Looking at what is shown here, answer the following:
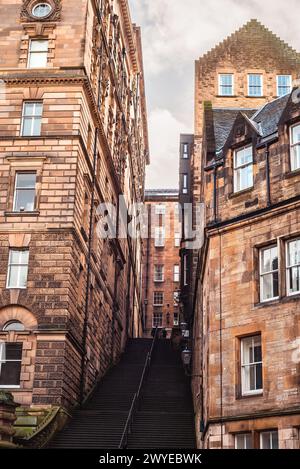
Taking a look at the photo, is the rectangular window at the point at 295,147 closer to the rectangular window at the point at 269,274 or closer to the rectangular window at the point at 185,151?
the rectangular window at the point at 269,274

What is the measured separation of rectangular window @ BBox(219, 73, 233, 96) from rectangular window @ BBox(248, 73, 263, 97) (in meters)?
1.13

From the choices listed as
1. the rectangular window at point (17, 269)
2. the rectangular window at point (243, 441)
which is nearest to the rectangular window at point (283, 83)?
A: the rectangular window at point (17, 269)

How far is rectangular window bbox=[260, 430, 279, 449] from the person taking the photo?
2158cm

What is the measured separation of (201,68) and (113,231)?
11.2 metres

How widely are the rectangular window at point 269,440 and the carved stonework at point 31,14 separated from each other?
24.3 meters

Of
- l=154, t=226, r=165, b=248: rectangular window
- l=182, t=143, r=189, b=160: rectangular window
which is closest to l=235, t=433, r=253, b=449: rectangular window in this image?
l=182, t=143, r=189, b=160: rectangular window

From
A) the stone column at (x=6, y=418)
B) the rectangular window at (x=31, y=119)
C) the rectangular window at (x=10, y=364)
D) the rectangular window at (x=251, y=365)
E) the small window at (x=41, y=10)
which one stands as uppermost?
the small window at (x=41, y=10)

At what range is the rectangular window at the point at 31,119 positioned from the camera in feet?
117

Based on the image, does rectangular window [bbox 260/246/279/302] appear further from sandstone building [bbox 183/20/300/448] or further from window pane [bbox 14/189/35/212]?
window pane [bbox 14/189/35/212]

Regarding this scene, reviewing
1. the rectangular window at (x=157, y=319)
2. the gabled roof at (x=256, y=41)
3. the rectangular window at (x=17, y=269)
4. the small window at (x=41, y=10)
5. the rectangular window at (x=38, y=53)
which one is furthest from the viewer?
the rectangular window at (x=157, y=319)

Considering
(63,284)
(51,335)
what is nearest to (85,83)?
(63,284)

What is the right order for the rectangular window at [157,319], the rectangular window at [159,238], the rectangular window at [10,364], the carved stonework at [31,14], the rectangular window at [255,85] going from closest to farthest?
the rectangular window at [10,364]
the carved stonework at [31,14]
the rectangular window at [255,85]
the rectangular window at [157,319]
the rectangular window at [159,238]

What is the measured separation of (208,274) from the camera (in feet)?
86.9
